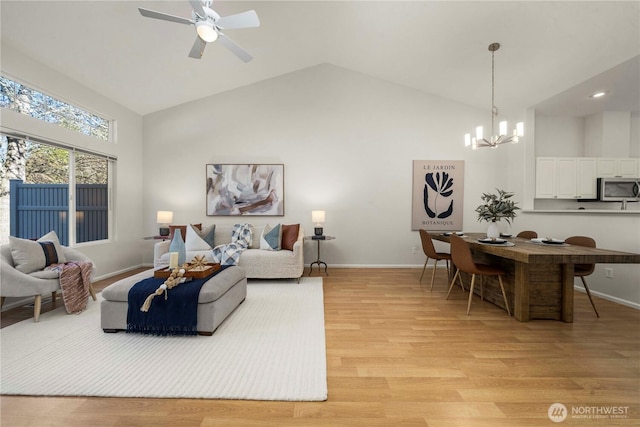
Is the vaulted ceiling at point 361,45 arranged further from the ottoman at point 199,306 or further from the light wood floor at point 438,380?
the light wood floor at point 438,380

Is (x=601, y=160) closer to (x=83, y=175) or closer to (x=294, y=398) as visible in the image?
(x=294, y=398)

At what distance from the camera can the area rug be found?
1709mm

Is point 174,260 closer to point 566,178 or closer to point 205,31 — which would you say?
point 205,31

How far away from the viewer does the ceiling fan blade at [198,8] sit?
2303 millimetres

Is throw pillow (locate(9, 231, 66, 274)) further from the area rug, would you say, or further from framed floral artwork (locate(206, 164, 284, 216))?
framed floral artwork (locate(206, 164, 284, 216))

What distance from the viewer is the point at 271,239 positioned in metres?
4.55

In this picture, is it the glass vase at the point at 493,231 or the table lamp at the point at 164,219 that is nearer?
the glass vase at the point at 493,231

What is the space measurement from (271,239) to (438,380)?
3224mm

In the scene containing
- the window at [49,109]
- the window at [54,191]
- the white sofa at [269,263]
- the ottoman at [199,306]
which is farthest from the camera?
the white sofa at [269,263]

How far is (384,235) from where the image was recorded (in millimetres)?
5301

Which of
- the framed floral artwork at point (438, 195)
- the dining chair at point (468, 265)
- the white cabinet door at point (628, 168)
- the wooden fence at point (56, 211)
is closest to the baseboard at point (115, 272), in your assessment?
the wooden fence at point (56, 211)

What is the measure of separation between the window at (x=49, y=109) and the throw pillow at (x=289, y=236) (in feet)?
11.0

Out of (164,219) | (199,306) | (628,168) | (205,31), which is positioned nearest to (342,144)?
(205,31)

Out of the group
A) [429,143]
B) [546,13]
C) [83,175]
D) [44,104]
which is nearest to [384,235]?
[429,143]
